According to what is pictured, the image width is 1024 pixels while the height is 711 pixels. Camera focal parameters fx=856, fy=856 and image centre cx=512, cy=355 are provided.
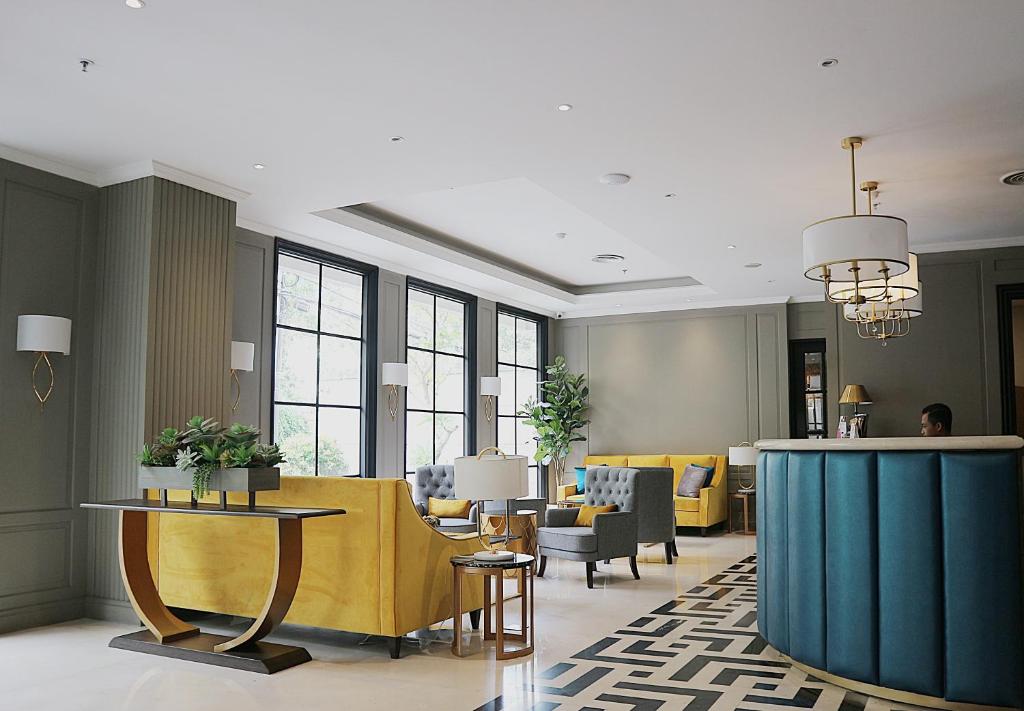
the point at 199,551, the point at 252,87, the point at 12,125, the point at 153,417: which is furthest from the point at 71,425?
the point at 252,87

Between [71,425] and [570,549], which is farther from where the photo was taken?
[570,549]

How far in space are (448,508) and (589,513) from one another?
1.63m

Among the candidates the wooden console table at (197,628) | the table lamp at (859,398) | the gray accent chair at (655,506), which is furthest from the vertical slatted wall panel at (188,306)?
the table lamp at (859,398)

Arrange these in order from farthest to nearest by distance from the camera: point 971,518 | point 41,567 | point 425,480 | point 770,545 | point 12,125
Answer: point 425,480 → point 41,567 → point 12,125 → point 770,545 → point 971,518

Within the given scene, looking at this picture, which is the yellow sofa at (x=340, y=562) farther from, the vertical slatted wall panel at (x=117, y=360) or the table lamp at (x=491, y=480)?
the vertical slatted wall panel at (x=117, y=360)

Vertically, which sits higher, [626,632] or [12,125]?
[12,125]

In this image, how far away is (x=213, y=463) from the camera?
4648mm

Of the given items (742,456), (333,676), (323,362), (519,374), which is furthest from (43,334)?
(742,456)

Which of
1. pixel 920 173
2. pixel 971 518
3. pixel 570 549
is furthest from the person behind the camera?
pixel 570 549

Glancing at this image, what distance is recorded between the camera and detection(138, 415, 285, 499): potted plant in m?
4.56

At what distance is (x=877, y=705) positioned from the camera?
366 cm

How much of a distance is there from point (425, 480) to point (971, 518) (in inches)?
247

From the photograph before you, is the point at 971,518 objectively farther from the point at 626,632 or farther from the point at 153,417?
the point at 153,417

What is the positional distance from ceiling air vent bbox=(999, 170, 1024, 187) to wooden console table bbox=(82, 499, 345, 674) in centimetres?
525
